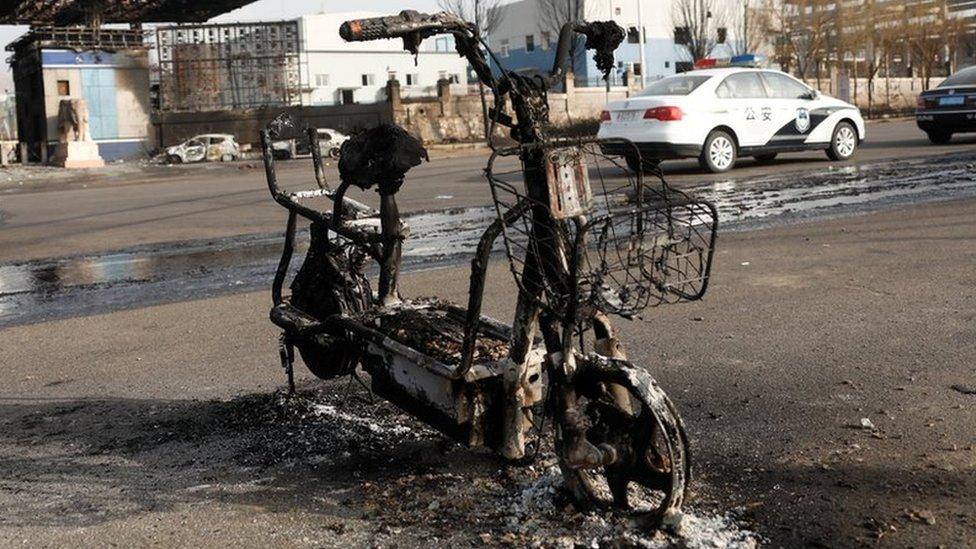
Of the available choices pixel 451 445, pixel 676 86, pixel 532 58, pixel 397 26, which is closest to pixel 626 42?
pixel 532 58

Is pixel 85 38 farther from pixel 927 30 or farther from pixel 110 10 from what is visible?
pixel 927 30

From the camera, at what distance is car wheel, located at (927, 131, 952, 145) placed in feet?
69.7

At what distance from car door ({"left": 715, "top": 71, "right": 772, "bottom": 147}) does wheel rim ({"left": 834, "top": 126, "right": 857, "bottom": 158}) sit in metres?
1.87

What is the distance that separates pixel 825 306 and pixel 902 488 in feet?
10.6

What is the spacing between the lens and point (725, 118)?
56.5ft

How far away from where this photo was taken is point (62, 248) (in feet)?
41.7

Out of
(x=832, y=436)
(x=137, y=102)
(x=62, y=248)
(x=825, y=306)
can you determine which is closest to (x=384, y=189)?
(x=832, y=436)

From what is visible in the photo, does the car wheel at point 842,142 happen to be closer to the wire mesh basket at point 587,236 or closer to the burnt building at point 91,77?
the wire mesh basket at point 587,236

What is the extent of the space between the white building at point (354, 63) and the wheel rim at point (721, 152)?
60901 mm

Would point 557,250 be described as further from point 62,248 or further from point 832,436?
point 62,248

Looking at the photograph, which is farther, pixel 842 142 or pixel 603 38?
pixel 842 142

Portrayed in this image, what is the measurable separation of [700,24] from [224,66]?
82.0 ft

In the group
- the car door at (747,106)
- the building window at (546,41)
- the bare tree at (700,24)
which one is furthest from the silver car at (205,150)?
the building window at (546,41)

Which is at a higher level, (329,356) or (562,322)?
(562,322)
